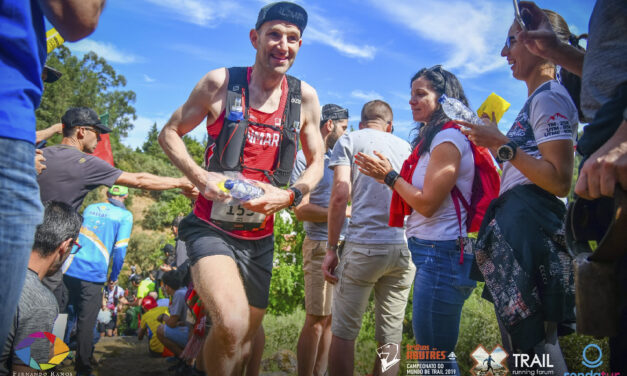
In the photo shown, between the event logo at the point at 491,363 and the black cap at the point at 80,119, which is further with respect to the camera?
the black cap at the point at 80,119

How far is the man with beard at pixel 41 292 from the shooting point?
2400 millimetres

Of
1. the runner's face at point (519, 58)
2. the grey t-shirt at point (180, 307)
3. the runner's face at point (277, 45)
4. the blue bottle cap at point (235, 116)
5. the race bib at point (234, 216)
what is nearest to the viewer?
the runner's face at point (519, 58)

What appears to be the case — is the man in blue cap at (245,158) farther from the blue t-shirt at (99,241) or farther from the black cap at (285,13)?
the blue t-shirt at (99,241)

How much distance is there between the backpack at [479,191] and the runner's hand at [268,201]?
3.90 feet

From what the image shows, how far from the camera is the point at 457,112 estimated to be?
2838mm

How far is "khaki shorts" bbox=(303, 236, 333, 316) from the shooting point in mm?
4312

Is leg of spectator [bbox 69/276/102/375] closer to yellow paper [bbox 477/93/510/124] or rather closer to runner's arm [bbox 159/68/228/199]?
Answer: runner's arm [bbox 159/68/228/199]

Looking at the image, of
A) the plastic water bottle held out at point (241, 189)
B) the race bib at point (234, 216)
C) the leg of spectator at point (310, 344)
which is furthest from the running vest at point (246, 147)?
the leg of spectator at point (310, 344)

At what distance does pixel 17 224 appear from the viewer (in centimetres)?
130

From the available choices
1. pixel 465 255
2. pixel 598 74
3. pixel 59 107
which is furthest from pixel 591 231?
pixel 59 107

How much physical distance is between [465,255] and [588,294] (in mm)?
1277

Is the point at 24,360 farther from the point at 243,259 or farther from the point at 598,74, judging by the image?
the point at 598,74

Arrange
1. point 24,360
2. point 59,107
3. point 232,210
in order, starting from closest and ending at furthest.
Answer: point 24,360 < point 232,210 < point 59,107

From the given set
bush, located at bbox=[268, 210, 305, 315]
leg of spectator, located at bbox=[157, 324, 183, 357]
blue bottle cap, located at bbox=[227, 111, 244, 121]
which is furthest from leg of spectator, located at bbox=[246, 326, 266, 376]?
bush, located at bbox=[268, 210, 305, 315]
